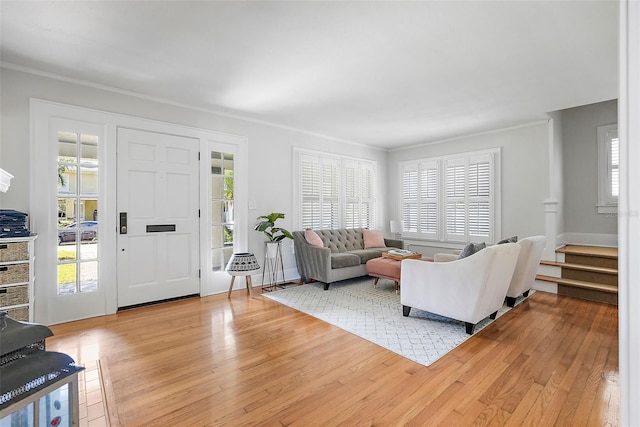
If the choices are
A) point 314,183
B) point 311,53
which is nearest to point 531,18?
point 311,53

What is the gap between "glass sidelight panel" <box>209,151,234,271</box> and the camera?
4.50 m

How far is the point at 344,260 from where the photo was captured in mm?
4758

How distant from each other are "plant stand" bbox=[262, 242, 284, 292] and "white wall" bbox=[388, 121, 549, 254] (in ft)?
12.8

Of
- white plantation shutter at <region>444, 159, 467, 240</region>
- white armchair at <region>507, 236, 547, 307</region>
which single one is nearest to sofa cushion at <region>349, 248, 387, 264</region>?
white plantation shutter at <region>444, 159, 467, 240</region>

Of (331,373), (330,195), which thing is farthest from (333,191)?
(331,373)

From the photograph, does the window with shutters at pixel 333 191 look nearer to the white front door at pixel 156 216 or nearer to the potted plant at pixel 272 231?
the potted plant at pixel 272 231

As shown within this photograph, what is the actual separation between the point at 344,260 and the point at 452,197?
274 centimetres

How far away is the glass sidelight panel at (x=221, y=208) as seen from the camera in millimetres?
4496

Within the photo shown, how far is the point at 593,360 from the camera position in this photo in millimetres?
2479

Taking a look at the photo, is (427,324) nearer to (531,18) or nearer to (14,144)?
(531,18)

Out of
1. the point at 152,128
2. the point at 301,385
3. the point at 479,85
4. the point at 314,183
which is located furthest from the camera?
the point at 314,183

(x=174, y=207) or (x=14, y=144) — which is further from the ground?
(x=14, y=144)

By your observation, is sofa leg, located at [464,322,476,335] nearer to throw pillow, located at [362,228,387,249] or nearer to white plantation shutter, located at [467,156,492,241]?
throw pillow, located at [362,228,387,249]

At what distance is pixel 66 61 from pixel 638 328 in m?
4.27
